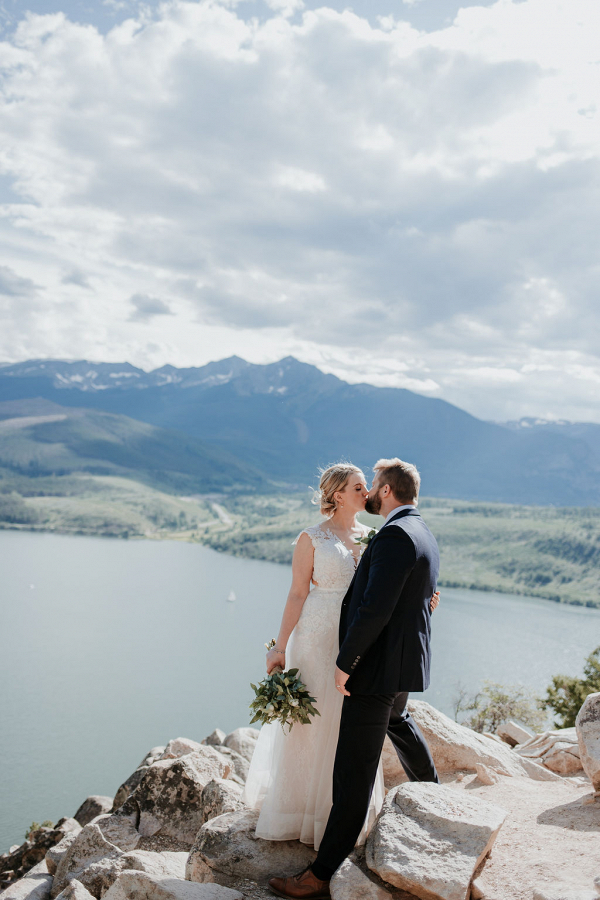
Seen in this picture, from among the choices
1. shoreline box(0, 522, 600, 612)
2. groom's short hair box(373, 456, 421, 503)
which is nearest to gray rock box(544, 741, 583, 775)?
groom's short hair box(373, 456, 421, 503)

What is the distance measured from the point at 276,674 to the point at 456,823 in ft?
5.60

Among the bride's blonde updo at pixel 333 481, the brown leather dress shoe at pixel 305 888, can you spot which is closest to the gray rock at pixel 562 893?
the brown leather dress shoe at pixel 305 888

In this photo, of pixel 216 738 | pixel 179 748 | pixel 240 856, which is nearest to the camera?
pixel 240 856

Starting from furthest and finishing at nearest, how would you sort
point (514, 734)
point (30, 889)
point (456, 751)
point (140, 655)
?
1. point (140, 655)
2. point (514, 734)
3. point (30, 889)
4. point (456, 751)

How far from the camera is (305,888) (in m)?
4.64

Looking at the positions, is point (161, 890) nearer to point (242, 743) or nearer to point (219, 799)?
point (219, 799)

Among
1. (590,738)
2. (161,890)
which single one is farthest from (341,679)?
(590,738)

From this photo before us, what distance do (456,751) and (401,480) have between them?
13.9 feet

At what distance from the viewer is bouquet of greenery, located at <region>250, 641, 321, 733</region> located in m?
5.14

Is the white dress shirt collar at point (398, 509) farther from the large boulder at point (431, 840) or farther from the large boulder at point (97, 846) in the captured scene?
the large boulder at point (97, 846)

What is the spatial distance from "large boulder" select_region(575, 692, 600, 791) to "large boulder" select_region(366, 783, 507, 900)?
1169mm

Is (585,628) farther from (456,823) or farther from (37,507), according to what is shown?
(37,507)

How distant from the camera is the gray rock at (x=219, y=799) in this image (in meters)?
7.71

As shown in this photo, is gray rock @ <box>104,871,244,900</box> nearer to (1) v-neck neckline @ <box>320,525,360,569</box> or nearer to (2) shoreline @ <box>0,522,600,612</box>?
(1) v-neck neckline @ <box>320,525,360,569</box>
